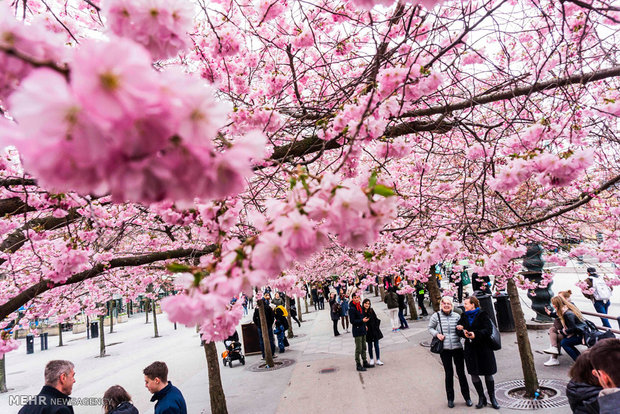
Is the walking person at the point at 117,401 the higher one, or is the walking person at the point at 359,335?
the walking person at the point at 117,401

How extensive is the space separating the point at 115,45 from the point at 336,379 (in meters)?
8.19

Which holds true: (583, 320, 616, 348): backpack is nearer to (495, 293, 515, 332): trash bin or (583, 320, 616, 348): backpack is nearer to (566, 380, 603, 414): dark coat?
(566, 380, 603, 414): dark coat

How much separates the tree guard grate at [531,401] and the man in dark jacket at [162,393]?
4667 mm

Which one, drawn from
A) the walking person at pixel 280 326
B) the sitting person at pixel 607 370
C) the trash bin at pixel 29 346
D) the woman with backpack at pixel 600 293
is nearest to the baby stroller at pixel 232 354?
the walking person at pixel 280 326

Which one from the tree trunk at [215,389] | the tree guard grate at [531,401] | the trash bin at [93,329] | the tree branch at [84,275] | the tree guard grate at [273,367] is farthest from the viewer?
the trash bin at [93,329]

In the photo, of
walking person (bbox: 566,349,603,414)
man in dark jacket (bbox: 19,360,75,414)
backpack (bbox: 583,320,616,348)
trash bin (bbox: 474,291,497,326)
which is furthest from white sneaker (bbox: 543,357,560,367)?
man in dark jacket (bbox: 19,360,75,414)

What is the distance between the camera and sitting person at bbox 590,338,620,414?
230 centimetres

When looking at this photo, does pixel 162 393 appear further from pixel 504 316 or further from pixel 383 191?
pixel 504 316

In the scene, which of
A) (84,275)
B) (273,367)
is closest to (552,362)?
(273,367)

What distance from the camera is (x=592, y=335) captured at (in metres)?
5.63

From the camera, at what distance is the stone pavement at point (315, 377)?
20.6 ft

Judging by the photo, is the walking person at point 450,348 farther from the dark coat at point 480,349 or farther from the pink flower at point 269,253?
the pink flower at point 269,253

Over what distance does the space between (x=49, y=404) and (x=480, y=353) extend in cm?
547

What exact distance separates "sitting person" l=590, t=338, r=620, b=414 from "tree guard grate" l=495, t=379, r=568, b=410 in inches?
129
